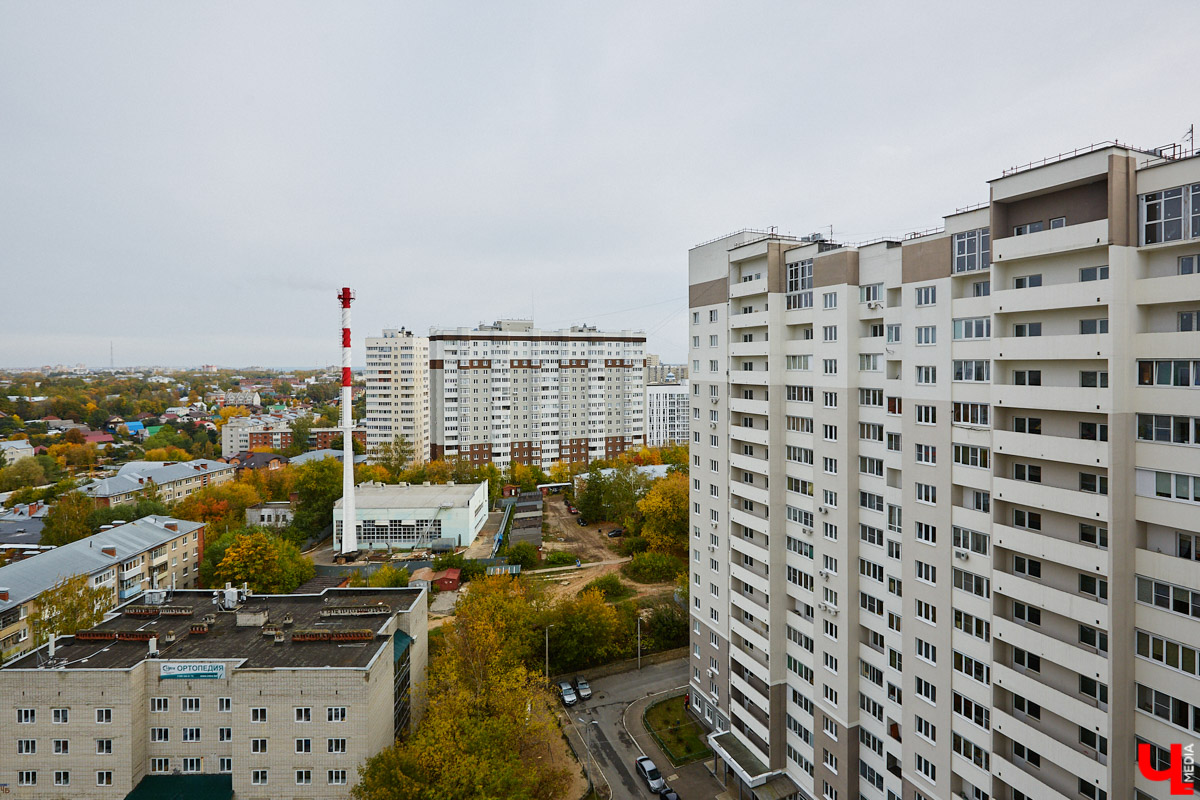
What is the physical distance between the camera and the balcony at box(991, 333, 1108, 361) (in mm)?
11609

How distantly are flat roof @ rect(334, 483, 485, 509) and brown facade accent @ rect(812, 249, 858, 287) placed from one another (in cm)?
3717

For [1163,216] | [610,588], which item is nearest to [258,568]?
[610,588]

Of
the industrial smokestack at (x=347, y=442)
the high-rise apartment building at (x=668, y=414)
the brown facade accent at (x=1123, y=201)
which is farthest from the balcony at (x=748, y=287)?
the high-rise apartment building at (x=668, y=414)

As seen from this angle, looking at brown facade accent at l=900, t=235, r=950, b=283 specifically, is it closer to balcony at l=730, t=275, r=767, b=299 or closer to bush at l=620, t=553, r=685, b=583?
balcony at l=730, t=275, r=767, b=299

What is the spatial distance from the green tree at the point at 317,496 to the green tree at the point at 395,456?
10093 mm

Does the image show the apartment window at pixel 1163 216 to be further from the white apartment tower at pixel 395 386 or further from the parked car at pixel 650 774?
the white apartment tower at pixel 395 386

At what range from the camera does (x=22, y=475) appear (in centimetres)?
6153

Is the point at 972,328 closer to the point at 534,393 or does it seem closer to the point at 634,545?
the point at 634,545

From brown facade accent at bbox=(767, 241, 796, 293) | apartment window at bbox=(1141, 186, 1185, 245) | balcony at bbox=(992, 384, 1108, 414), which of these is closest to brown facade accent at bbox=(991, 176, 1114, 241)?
apartment window at bbox=(1141, 186, 1185, 245)

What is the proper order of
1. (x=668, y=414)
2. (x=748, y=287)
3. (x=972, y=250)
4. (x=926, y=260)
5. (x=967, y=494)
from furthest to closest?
(x=668, y=414), (x=748, y=287), (x=926, y=260), (x=967, y=494), (x=972, y=250)

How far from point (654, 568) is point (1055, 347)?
32530 mm

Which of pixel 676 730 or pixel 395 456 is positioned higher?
pixel 395 456

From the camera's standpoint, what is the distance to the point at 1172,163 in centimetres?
1093

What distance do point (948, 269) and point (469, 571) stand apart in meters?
35.9
